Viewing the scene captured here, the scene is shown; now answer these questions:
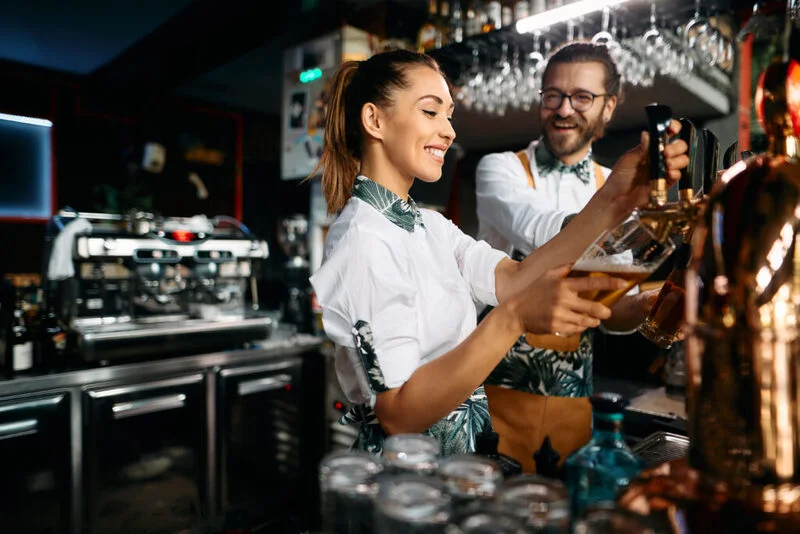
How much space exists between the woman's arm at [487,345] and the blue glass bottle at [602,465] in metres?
0.11

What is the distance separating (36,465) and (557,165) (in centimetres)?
240

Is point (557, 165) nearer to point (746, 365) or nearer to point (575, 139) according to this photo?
point (575, 139)

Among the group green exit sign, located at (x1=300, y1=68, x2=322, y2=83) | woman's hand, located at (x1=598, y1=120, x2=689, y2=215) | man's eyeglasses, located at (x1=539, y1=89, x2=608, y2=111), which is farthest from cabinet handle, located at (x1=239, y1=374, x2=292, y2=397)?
woman's hand, located at (x1=598, y1=120, x2=689, y2=215)

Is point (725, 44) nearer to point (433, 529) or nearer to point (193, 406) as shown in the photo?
point (433, 529)

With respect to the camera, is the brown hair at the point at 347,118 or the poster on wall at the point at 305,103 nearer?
the brown hair at the point at 347,118

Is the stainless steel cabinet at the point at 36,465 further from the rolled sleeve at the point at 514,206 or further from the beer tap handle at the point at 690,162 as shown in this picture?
the beer tap handle at the point at 690,162

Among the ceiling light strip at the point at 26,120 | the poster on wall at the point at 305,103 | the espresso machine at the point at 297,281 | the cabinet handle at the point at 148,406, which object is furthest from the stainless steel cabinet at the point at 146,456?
the ceiling light strip at the point at 26,120

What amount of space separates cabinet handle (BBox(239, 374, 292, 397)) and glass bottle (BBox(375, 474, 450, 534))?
2.67 metres

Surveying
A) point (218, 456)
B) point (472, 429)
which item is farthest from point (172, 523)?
point (472, 429)

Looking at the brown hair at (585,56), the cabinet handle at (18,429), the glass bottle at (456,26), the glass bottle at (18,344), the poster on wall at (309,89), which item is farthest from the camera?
the poster on wall at (309,89)

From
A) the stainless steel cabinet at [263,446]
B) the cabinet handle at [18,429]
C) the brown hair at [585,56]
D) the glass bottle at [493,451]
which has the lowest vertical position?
the stainless steel cabinet at [263,446]

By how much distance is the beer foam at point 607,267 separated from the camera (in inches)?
26.7

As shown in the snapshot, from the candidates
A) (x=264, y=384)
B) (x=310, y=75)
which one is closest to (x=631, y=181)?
(x=264, y=384)

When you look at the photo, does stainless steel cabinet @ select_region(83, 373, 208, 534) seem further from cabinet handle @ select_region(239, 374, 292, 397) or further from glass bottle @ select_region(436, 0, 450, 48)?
glass bottle @ select_region(436, 0, 450, 48)
